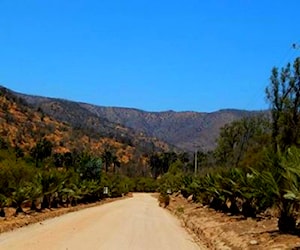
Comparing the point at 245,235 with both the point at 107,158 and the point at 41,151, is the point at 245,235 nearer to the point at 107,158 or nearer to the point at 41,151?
the point at 41,151

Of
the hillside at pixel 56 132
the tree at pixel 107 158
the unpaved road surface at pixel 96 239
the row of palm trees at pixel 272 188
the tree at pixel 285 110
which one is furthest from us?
the tree at pixel 107 158

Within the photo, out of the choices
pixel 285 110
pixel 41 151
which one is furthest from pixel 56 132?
pixel 285 110

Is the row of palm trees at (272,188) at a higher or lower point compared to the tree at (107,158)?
lower

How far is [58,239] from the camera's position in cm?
2036

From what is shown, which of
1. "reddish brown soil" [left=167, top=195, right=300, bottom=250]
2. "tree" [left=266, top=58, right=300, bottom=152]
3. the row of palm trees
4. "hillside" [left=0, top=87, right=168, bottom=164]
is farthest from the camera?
"hillside" [left=0, top=87, right=168, bottom=164]

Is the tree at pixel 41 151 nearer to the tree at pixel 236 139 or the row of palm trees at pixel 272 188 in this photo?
the tree at pixel 236 139

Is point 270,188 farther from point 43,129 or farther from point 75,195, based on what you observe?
point 43,129

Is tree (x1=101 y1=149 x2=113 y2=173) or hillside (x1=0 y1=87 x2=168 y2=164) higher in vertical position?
hillside (x1=0 y1=87 x2=168 y2=164)

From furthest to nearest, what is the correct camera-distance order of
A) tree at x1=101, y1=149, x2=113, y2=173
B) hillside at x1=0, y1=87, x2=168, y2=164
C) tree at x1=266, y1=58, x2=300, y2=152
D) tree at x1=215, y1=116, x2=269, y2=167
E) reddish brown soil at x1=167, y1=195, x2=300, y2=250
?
tree at x1=101, y1=149, x2=113, y2=173, hillside at x1=0, y1=87, x2=168, y2=164, tree at x1=215, y1=116, x2=269, y2=167, tree at x1=266, y1=58, x2=300, y2=152, reddish brown soil at x1=167, y1=195, x2=300, y2=250

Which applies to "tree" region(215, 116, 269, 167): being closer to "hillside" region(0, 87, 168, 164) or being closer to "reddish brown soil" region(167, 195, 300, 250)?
"hillside" region(0, 87, 168, 164)

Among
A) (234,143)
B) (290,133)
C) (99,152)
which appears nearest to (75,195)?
(290,133)

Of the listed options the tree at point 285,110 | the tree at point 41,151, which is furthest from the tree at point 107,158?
the tree at point 285,110

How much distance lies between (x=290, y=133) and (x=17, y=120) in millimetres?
A: 80101

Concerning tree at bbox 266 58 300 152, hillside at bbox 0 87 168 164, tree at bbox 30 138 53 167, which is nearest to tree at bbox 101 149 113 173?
hillside at bbox 0 87 168 164
